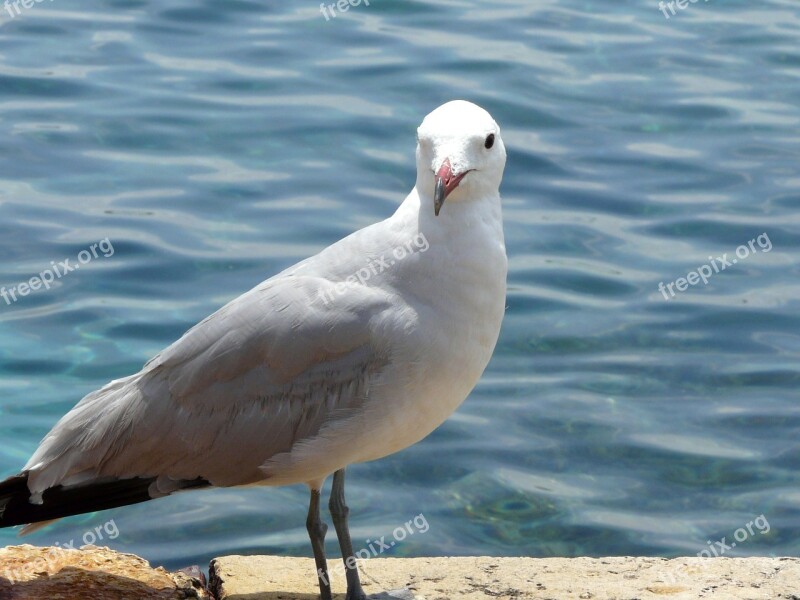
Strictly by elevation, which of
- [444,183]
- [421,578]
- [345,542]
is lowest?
[421,578]

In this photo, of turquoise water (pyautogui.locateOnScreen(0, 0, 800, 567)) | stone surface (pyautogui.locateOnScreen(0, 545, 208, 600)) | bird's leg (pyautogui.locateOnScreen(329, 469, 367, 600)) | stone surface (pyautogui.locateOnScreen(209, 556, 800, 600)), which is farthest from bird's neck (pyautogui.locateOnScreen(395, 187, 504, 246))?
turquoise water (pyautogui.locateOnScreen(0, 0, 800, 567))

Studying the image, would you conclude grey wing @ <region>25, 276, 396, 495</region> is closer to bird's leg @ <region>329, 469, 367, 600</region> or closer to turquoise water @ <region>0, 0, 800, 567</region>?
bird's leg @ <region>329, 469, 367, 600</region>

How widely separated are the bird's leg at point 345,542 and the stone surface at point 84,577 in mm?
535

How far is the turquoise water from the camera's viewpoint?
22.9 ft

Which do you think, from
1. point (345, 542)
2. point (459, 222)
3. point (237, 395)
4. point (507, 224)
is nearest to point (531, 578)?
point (345, 542)

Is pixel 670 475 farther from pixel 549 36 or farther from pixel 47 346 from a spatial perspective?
pixel 549 36

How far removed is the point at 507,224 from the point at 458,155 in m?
4.55

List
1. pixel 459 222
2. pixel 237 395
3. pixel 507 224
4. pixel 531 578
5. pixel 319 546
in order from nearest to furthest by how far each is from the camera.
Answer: pixel 459 222, pixel 237 395, pixel 319 546, pixel 531 578, pixel 507 224

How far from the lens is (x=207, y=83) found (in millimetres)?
10820

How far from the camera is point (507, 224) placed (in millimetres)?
9000

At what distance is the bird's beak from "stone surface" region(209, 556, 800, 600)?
1.48 m

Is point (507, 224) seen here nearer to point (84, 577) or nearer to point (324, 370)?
point (324, 370)

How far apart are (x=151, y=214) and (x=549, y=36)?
4.31 m

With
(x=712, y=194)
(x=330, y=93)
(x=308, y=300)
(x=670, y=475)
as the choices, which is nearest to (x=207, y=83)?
(x=330, y=93)
